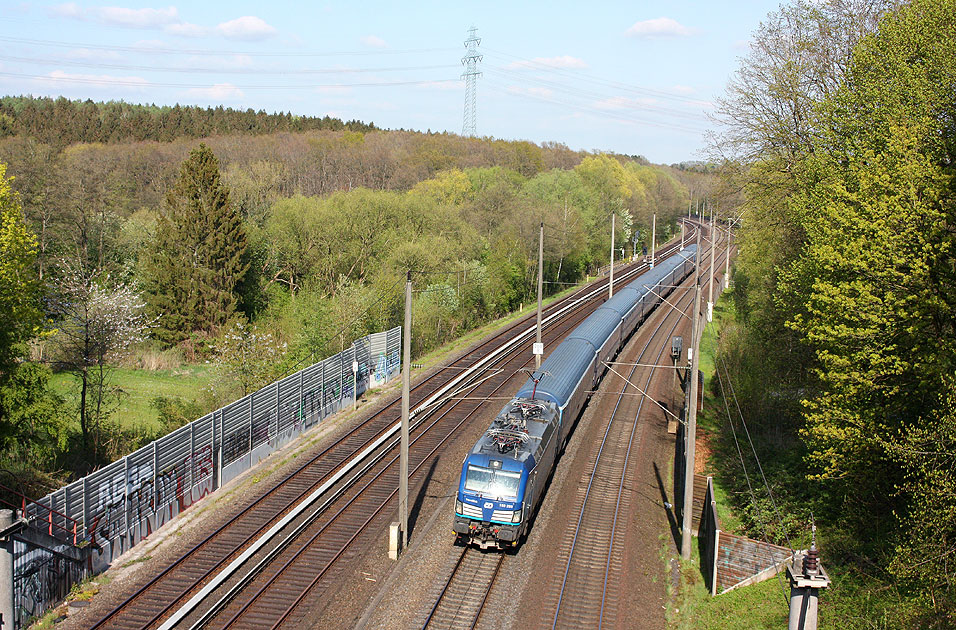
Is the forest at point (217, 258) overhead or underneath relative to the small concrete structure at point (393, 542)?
overhead

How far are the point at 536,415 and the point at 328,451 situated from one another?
29.2 ft

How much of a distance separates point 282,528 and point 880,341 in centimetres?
1660

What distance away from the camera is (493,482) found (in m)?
18.0

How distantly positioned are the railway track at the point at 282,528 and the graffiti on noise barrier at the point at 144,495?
6.31 ft

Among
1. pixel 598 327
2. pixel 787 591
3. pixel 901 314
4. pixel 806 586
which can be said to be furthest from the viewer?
pixel 598 327

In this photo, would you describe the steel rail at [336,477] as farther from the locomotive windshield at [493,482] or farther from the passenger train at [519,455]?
the locomotive windshield at [493,482]

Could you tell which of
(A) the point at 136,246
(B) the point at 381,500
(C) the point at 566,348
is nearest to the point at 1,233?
(B) the point at 381,500

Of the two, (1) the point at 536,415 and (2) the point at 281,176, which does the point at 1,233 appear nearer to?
(1) the point at 536,415

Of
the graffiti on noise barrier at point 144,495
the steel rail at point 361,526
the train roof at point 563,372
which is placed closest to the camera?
the steel rail at point 361,526

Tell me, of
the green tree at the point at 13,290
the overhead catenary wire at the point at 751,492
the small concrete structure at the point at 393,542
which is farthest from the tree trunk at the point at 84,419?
the overhead catenary wire at the point at 751,492

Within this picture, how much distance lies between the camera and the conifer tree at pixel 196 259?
50469 mm

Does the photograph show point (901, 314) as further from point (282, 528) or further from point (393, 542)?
point (282, 528)

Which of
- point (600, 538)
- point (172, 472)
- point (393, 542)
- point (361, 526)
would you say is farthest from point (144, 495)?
point (600, 538)

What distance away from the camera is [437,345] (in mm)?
47906
